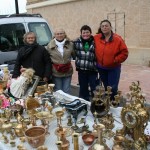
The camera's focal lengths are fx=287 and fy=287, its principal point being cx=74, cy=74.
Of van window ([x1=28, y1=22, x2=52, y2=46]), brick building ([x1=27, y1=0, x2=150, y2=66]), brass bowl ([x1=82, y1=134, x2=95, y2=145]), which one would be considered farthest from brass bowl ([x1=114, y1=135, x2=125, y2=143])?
brick building ([x1=27, y1=0, x2=150, y2=66])

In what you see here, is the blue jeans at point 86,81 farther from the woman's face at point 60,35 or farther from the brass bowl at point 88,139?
the brass bowl at point 88,139

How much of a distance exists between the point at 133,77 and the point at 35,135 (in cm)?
514

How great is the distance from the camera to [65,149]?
1.87 metres

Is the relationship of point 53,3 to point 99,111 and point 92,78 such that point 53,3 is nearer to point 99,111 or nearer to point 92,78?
point 92,78

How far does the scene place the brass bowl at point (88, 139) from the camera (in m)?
1.96

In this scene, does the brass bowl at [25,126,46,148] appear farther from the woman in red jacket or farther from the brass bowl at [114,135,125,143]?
the woman in red jacket

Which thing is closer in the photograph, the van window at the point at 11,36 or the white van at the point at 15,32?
the white van at the point at 15,32

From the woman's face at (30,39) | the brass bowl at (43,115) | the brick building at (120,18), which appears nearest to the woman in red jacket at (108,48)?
the woman's face at (30,39)

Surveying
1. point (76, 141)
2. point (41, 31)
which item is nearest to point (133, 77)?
point (41, 31)

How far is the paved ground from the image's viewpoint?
5.82 meters

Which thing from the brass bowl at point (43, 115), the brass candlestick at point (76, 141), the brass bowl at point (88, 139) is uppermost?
the brass bowl at point (43, 115)

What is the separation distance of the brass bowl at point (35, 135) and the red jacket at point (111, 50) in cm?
163

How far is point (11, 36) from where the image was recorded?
5785mm

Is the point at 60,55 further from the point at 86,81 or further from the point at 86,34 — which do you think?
the point at 86,81
